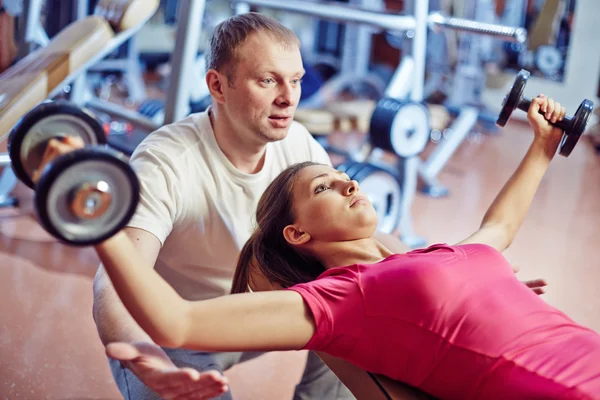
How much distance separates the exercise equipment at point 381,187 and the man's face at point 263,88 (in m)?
0.95

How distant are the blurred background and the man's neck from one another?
1.99 feet

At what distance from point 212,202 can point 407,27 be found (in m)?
1.61

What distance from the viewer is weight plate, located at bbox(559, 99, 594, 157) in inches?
55.0

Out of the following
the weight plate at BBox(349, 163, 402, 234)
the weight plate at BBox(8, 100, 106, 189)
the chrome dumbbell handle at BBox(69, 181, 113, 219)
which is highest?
the weight plate at BBox(8, 100, 106, 189)

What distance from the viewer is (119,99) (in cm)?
557

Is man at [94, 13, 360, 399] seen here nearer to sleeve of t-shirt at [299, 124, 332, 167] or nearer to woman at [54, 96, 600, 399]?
sleeve of t-shirt at [299, 124, 332, 167]

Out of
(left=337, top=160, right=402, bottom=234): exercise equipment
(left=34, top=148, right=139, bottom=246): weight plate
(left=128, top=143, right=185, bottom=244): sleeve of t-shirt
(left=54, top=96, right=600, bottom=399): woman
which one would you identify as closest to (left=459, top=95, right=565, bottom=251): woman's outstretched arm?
(left=54, top=96, right=600, bottom=399): woman

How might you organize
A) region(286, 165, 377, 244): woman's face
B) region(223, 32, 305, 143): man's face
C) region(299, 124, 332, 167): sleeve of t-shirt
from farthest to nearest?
region(299, 124, 332, 167): sleeve of t-shirt, region(223, 32, 305, 143): man's face, region(286, 165, 377, 244): woman's face

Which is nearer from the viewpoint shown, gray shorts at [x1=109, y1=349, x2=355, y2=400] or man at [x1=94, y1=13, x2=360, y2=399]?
gray shorts at [x1=109, y1=349, x2=355, y2=400]

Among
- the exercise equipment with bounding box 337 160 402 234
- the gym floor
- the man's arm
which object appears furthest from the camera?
the exercise equipment with bounding box 337 160 402 234

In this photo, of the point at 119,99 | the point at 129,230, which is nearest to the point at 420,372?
the point at 129,230

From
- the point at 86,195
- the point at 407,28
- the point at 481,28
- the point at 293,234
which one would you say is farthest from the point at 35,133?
the point at 481,28

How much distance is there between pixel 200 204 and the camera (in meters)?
1.46

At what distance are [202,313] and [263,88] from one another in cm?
66
